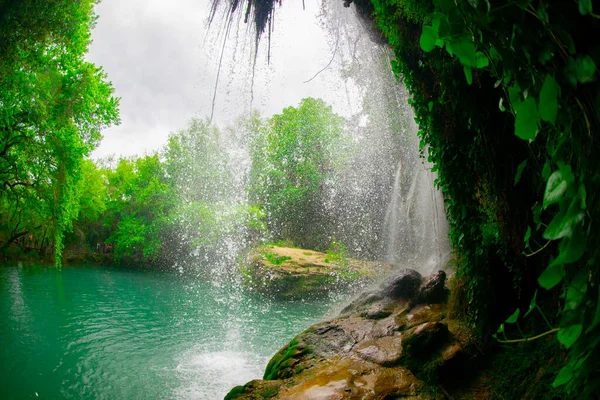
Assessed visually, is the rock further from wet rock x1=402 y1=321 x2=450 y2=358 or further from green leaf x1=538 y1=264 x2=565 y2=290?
green leaf x1=538 y1=264 x2=565 y2=290

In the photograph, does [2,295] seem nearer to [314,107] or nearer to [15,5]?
[15,5]

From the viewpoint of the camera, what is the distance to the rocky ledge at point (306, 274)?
1480 centimetres

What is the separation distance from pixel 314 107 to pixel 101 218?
22.1 metres

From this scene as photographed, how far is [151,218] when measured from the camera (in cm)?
2886

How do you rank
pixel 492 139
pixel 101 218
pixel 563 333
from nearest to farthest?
pixel 563 333, pixel 492 139, pixel 101 218

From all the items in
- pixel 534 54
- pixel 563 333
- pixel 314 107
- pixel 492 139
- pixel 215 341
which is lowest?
pixel 215 341

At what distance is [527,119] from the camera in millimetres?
808

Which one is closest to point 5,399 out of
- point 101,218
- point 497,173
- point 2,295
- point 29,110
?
point 497,173

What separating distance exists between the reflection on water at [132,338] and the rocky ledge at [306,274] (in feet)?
2.70

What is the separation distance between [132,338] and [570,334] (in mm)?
10510

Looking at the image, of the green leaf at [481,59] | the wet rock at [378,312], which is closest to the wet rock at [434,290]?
the wet rock at [378,312]

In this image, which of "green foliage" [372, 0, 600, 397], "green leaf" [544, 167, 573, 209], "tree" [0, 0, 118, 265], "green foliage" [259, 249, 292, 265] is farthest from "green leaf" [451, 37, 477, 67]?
"green foliage" [259, 249, 292, 265]

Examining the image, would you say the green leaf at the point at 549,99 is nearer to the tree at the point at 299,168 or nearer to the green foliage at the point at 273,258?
the green foliage at the point at 273,258

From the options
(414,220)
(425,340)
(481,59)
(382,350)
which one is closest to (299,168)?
(414,220)
